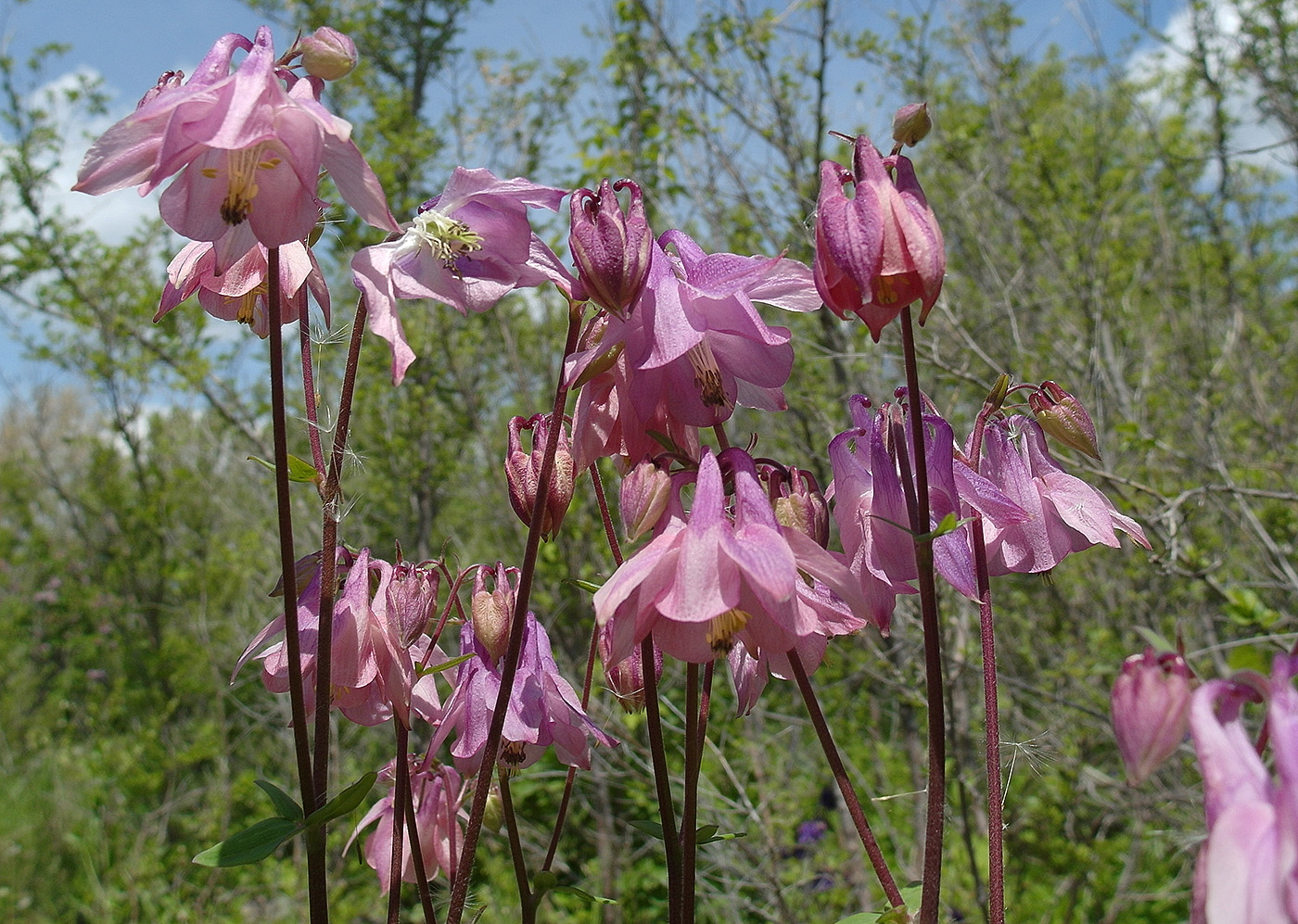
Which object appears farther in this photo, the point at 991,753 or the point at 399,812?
the point at 399,812

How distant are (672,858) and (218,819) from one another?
592 centimetres

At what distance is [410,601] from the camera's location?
1113mm

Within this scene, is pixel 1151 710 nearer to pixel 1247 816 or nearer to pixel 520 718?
pixel 1247 816

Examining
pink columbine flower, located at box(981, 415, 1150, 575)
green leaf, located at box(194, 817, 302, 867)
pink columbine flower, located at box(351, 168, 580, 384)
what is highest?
pink columbine flower, located at box(351, 168, 580, 384)

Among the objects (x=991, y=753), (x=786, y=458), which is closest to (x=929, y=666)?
(x=991, y=753)

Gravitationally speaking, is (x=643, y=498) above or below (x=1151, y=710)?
above

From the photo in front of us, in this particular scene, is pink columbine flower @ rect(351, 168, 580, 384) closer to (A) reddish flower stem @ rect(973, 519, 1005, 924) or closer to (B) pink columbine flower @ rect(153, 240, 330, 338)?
(B) pink columbine flower @ rect(153, 240, 330, 338)

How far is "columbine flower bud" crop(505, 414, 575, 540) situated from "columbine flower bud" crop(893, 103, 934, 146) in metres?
0.45

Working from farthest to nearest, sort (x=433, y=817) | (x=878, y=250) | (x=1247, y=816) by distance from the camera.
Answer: (x=433, y=817) → (x=878, y=250) → (x=1247, y=816)

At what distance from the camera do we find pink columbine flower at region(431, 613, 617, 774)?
1.13 meters

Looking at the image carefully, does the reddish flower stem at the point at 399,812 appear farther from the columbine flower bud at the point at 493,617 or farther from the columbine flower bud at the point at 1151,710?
the columbine flower bud at the point at 1151,710

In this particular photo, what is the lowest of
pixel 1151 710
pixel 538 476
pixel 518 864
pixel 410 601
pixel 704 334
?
pixel 518 864

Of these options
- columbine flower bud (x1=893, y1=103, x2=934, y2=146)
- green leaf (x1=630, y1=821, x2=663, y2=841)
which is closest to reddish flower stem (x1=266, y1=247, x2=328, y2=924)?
green leaf (x1=630, y1=821, x2=663, y2=841)

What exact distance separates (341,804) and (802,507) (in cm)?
52
